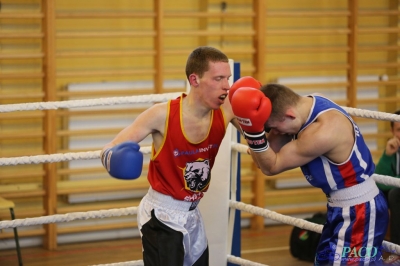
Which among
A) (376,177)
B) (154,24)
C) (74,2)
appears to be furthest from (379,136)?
(376,177)

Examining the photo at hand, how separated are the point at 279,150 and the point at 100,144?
9.95ft

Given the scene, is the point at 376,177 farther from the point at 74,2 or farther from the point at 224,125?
the point at 74,2

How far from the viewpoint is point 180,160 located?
9.87 feet

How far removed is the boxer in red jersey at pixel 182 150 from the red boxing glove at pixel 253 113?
0.31 m

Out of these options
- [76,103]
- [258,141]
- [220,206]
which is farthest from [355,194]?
[76,103]

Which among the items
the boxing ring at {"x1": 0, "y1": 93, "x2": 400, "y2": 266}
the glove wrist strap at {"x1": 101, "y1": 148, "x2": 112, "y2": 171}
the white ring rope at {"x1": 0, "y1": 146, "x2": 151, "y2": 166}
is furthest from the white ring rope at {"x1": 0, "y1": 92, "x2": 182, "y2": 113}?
the glove wrist strap at {"x1": 101, "y1": 148, "x2": 112, "y2": 171}

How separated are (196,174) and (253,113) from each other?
21.0 inches

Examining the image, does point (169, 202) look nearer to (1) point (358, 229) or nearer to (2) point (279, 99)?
(2) point (279, 99)

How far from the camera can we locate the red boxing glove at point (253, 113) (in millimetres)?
2619

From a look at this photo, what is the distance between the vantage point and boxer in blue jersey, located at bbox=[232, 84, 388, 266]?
2676 millimetres

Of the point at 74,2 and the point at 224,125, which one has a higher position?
the point at 74,2

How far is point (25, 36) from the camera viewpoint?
5.26m

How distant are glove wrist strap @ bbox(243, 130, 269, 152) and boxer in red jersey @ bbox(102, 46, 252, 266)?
340 mm

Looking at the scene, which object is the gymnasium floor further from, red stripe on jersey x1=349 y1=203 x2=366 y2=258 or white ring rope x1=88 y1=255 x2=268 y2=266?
red stripe on jersey x1=349 y1=203 x2=366 y2=258
